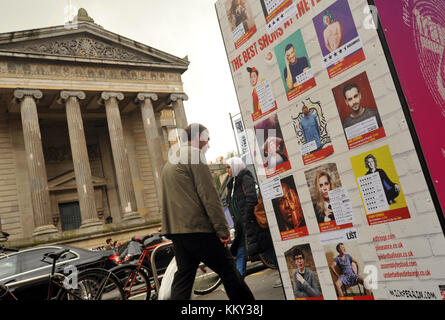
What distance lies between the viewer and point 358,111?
244cm

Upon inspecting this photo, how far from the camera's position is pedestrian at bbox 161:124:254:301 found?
11.0ft

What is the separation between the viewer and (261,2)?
3.09 meters

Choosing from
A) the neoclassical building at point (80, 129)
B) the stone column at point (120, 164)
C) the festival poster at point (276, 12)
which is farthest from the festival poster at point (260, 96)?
the stone column at point (120, 164)

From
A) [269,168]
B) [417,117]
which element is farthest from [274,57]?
[417,117]

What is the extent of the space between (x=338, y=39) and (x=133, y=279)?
510 cm

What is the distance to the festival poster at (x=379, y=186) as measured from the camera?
2268mm

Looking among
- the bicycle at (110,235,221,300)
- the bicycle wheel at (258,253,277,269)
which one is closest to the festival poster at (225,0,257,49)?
the bicycle wheel at (258,253,277,269)

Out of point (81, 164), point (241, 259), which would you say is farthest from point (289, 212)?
point (81, 164)

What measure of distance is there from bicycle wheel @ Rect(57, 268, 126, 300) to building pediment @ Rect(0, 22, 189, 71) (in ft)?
60.4

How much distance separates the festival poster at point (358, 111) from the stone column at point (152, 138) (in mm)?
20893

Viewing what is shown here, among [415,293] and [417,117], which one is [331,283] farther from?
[417,117]

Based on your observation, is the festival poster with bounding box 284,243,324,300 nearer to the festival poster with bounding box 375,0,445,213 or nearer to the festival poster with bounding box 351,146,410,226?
the festival poster with bounding box 351,146,410,226

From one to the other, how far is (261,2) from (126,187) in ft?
65.2

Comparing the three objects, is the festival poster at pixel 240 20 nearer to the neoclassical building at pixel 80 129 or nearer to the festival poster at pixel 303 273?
the festival poster at pixel 303 273
